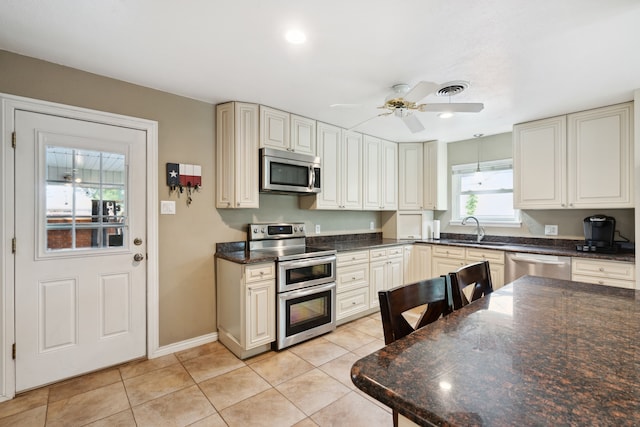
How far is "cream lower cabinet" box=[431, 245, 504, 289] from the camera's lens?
133 inches

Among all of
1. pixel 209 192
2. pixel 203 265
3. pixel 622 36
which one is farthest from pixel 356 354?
pixel 622 36

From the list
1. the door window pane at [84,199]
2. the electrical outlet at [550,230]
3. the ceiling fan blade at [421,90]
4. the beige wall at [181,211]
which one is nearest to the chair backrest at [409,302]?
the ceiling fan blade at [421,90]

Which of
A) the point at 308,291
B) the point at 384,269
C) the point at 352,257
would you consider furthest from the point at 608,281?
the point at 308,291

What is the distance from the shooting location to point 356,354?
268 centimetres

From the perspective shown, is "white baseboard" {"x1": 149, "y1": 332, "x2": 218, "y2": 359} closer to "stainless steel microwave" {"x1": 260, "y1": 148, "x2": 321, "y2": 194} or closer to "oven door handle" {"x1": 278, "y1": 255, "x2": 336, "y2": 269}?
"oven door handle" {"x1": 278, "y1": 255, "x2": 336, "y2": 269}

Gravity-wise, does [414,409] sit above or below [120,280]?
above

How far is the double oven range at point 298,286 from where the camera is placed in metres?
2.72

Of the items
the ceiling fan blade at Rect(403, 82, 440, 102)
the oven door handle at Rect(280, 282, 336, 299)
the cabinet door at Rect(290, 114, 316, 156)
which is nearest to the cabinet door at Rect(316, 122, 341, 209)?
the cabinet door at Rect(290, 114, 316, 156)

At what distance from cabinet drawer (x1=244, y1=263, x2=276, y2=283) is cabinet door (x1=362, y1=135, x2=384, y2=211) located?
178 cm

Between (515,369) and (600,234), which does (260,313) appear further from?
(600,234)

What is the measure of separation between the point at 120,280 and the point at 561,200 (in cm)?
441

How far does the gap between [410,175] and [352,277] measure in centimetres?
196

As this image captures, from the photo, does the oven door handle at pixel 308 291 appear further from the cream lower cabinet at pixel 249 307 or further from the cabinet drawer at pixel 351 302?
the cabinet drawer at pixel 351 302

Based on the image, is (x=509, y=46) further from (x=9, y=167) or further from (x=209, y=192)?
(x=9, y=167)
